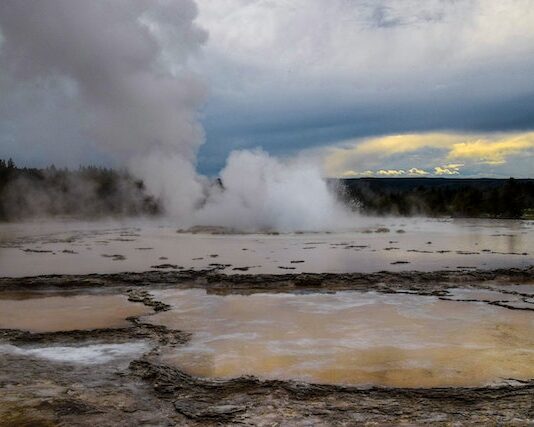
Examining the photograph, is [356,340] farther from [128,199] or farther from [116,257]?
[128,199]

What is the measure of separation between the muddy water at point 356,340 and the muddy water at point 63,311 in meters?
0.94

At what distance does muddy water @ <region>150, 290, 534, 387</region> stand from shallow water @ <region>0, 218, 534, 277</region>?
4422mm

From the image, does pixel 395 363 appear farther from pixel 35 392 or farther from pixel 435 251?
pixel 435 251

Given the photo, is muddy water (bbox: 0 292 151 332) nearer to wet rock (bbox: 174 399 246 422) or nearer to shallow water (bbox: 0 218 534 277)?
shallow water (bbox: 0 218 534 277)

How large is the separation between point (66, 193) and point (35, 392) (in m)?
62.9

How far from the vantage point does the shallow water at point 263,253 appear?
15648 mm

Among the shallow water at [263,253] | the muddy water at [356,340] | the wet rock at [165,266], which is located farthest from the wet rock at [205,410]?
the wet rock at [165,266]

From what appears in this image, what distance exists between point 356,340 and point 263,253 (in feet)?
37.3

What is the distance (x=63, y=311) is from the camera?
10062mm

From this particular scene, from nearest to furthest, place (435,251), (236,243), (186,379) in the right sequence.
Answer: (186,379) → (435,251) → (236,243)

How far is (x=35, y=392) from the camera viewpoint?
5.62 meters

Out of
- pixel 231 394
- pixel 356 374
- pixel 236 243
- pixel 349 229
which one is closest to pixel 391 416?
pixel 356 374

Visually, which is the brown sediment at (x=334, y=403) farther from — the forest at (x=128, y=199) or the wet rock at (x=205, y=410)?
the forest at (x=128, y=199)

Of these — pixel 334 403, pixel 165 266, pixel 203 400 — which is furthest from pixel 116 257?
pixel 334 403
